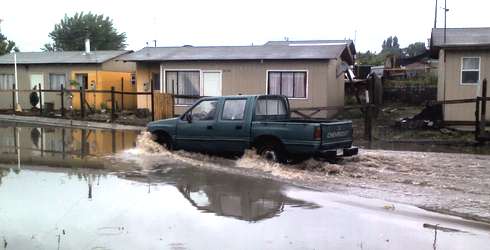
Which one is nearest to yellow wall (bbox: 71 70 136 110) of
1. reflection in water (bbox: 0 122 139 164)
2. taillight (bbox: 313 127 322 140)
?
reflection in water (bbox: 0 122 139 164)

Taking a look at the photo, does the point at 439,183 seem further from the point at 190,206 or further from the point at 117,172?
the point at 117,172

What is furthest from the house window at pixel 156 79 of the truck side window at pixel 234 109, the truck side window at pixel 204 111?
the truck side window at pixel 234 109

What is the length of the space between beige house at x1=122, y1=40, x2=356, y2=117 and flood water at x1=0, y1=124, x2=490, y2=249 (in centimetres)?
1367

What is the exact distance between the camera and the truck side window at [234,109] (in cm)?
1294

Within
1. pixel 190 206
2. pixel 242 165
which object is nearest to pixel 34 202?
pixel 190 206

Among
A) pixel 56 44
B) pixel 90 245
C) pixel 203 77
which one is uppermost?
pixel 56 44

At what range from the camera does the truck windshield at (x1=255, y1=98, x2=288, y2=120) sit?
42.2 ft

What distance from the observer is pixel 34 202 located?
886 cm

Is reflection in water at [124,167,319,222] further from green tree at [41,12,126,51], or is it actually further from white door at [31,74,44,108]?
green tree at [41,12,126,51]

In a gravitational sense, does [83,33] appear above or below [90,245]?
above

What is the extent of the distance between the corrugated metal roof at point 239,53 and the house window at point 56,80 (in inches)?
204

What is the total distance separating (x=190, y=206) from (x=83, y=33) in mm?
55268

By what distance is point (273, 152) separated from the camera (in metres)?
12.3

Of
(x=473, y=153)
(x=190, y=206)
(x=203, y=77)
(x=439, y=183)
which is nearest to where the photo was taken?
(x=190, y=206)
